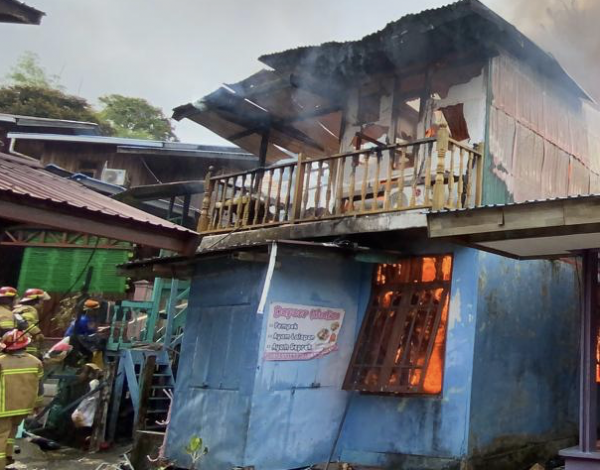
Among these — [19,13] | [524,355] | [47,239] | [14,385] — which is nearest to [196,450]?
[14,385]

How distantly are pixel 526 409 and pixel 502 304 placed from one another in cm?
178

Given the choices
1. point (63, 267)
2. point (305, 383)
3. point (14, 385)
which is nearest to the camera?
point (14, 385)

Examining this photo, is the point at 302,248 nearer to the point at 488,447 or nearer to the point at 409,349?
the point at 409,349

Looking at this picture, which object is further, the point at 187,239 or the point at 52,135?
the point at 52,135

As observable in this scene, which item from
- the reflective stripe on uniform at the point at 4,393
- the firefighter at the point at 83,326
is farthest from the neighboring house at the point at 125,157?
the reflective stripe on uniform at the point at 4,393

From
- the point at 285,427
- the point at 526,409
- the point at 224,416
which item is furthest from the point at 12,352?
the point at 526,409

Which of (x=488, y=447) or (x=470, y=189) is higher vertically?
(x=470, y=189)

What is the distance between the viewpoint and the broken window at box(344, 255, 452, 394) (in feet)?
27.0

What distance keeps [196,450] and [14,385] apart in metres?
2.85

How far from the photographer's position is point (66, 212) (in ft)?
16.8

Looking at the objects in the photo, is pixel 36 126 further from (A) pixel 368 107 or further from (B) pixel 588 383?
(B) pixel 588 383

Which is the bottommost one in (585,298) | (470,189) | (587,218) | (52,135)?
(585,298)

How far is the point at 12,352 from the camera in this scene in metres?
7.25

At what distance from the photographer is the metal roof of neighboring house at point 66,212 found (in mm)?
4809
